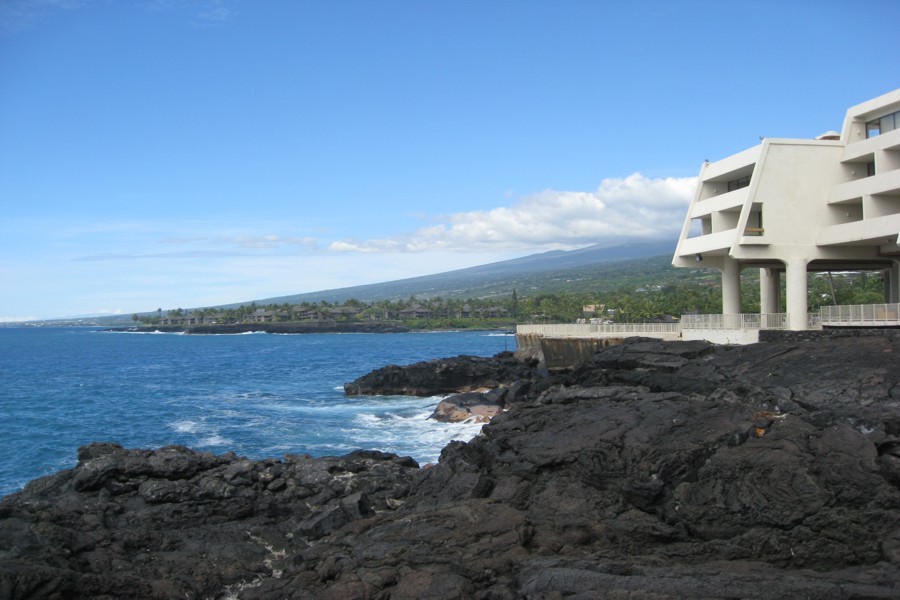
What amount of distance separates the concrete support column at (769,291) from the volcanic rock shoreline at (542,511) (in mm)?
15552

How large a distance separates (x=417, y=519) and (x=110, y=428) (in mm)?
26394

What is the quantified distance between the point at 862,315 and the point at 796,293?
304 centimetres

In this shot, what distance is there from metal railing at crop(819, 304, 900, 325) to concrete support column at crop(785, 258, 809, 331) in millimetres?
816

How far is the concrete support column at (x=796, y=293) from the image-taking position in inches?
1236

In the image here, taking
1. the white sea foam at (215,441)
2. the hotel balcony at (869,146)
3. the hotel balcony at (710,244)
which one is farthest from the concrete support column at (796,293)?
the white sea foam at (215,441)

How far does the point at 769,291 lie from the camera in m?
40.0

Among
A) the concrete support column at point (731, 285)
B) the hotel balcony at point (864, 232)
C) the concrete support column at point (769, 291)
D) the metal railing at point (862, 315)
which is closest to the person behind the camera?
the metal railing at point (862, 315)

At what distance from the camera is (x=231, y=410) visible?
4216 centimetres

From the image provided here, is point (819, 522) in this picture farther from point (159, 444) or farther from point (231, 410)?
point (231, 410)

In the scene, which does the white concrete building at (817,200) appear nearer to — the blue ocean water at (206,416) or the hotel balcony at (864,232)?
the hotel balcony at (864,232)

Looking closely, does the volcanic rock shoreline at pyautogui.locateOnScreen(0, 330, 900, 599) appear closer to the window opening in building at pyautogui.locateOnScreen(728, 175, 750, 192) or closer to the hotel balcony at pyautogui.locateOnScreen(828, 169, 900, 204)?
the hotel balcony at pyautogui.locateOnScreen(828, 169, 900, 204)

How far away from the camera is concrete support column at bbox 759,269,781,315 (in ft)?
130

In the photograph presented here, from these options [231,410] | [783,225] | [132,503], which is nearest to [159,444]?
[231,410]

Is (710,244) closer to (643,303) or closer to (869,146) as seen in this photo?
(869,146)
